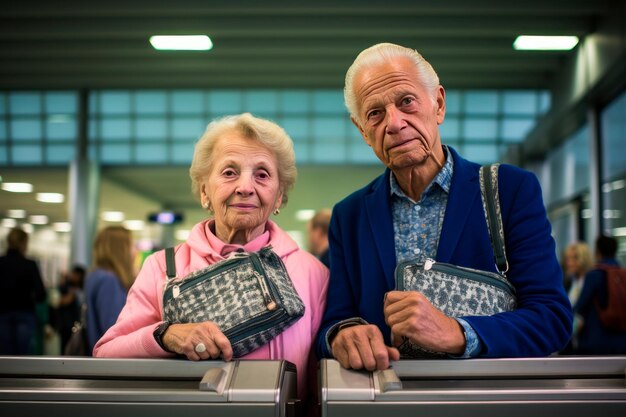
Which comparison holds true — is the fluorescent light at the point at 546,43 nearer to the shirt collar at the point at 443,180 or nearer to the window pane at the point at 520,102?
the window pane at the point at 520,102

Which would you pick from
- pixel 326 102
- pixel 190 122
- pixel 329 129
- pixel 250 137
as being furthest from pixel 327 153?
pixel 250 137

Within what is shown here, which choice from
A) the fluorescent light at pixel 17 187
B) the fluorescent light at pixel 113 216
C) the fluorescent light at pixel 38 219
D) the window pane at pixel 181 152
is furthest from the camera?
the fluorescent light at pixel 38 219

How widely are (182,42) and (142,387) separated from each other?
9286 mm

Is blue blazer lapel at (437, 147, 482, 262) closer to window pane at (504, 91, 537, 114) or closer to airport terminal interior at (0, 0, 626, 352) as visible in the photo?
airport terminal interior at (0, 0, 626, 352)

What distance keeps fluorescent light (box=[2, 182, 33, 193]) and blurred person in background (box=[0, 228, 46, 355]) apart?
33.5ft

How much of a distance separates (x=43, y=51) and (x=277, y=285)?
1040 centimetres

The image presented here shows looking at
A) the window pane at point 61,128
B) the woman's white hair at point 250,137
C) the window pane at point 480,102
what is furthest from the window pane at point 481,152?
the woman's white hair at point 250,137

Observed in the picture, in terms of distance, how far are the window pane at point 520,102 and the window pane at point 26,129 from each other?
9.89 metres

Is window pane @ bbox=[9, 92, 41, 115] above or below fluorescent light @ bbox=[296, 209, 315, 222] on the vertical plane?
above

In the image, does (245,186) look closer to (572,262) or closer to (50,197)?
(572,262)

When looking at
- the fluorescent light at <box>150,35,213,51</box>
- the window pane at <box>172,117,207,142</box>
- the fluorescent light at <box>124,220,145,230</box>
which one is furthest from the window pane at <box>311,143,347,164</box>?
the fluorescent light at <box>124,220,145,230</box>

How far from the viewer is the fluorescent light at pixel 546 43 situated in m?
9.34

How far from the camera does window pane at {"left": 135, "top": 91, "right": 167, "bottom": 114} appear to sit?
13.4m

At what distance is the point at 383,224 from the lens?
5.96 feet
